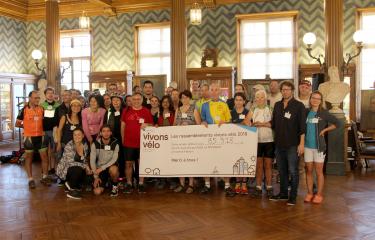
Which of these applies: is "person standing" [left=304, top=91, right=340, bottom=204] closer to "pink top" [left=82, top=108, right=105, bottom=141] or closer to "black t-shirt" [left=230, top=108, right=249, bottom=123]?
"black t-shirt" [left=230, top=108, right=249, bottom=123]

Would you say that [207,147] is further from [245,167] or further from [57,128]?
[57,128]

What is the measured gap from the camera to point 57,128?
651cm

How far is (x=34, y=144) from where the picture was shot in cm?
642

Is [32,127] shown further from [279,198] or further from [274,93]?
[279,198]

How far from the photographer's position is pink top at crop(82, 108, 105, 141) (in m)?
6.08

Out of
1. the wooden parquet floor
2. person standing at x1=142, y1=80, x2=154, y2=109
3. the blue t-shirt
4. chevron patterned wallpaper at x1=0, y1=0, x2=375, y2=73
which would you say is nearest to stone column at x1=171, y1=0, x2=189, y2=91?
person standing at x1=142, y1=80, x2=154, y2=109

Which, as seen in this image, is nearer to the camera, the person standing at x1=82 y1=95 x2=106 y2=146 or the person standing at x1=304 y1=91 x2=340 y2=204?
the person standing at x1=304 y1=91 x2=340 y2=204

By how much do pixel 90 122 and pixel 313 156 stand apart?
126 inches

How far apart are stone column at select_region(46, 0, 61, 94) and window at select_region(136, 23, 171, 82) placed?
163 inches

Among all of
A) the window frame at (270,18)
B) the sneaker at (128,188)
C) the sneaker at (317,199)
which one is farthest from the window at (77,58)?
the sneaker at (317,199)

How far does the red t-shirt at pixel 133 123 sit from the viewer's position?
19.1 feet

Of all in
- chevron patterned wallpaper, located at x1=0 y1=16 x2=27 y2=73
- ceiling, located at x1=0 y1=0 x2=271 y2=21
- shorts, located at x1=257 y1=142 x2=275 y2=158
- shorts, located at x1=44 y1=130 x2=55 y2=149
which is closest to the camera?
shorts, located at x1=257 y1=142 x2=275 y2=158

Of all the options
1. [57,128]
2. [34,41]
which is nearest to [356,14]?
[57,128]

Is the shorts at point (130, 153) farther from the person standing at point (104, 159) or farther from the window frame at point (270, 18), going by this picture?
the window frame at point (270, 18)
